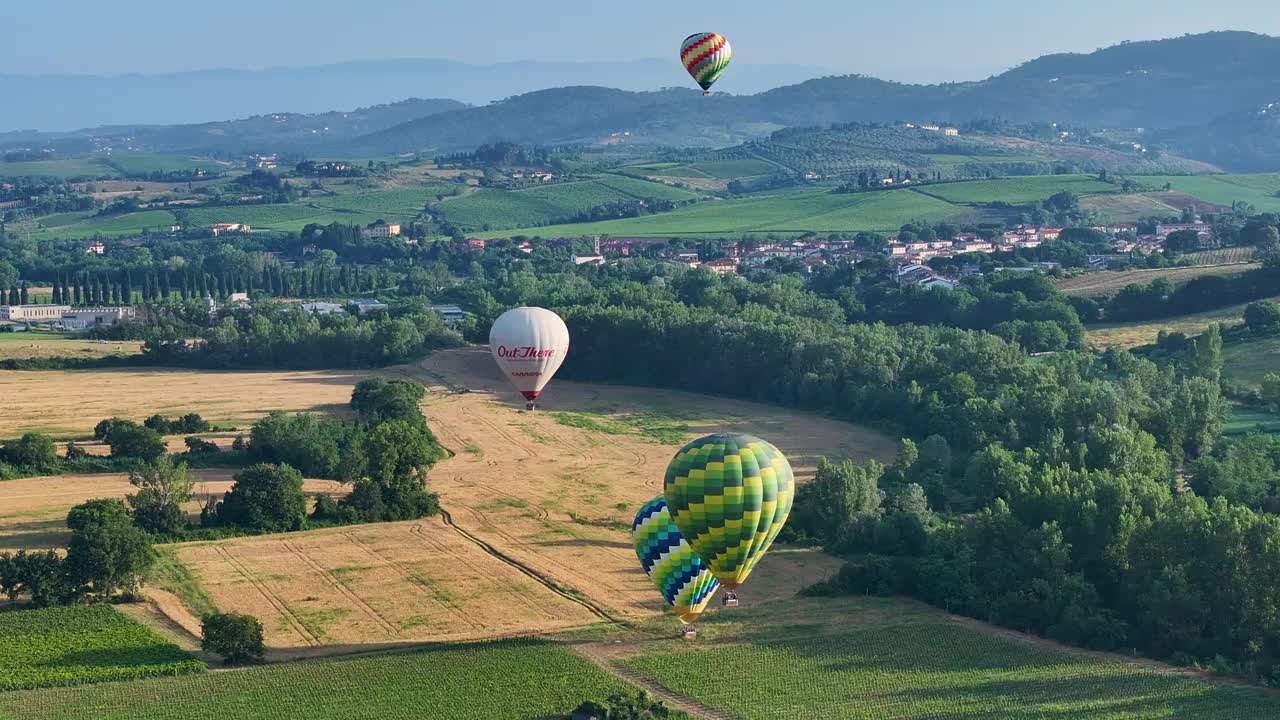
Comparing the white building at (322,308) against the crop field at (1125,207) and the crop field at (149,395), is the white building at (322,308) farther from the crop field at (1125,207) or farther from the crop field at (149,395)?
the crop field at (1125,207)

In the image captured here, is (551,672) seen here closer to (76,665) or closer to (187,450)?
(76,665)

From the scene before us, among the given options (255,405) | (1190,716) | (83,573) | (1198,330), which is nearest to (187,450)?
(255,405)

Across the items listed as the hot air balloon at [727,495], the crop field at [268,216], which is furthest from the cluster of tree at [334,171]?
the hot air balloon at [727,495]

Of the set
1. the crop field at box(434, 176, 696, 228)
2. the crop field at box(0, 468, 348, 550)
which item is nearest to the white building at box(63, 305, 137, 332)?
the crop field at box(0, 468, 348, 550)

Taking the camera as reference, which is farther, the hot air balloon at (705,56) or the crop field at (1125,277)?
the crop field at (1125,277)

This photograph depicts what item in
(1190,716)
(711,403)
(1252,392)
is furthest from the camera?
(711,403)

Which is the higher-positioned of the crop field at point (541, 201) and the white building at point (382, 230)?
the crop field at point (541, 201)

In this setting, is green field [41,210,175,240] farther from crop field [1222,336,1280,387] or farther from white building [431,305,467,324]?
crop field [1222,336,1280,387]
